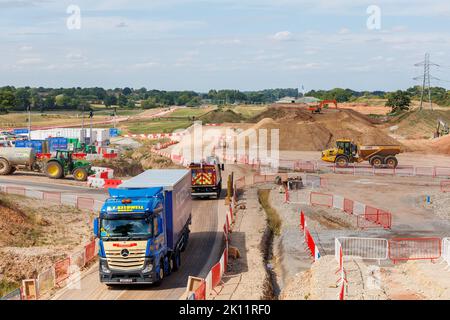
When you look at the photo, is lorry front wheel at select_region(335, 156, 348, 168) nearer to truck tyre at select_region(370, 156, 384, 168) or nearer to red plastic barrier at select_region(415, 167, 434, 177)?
truck tyre at select_region(370, 156, 384, 168)

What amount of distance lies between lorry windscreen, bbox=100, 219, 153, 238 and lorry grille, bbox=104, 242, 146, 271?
0.39 m

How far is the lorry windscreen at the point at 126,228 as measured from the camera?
21766 mm

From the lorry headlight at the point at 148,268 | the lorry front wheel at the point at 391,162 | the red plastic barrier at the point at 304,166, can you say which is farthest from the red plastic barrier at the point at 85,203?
the lorry front wheel at the point at 391,162

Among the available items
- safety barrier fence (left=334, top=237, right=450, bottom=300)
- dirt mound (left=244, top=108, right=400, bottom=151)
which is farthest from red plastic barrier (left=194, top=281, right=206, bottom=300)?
dirt mound (left=244, top=108, right=400, bottom=151)

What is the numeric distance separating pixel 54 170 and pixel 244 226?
2373 centimetres

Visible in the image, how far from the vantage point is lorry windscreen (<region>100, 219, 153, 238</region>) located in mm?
21766

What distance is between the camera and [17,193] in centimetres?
4388

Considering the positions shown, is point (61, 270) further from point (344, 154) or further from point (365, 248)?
point (344, 154)

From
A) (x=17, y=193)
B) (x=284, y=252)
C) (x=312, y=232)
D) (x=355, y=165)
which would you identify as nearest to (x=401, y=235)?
(x=312, y=232)

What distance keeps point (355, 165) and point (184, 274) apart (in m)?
47.0

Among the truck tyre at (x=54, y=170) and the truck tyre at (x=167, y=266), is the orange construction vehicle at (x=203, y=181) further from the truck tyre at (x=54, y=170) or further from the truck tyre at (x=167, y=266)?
the truck tyre at (x=167, y=266)

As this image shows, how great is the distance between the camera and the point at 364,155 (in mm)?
66188
